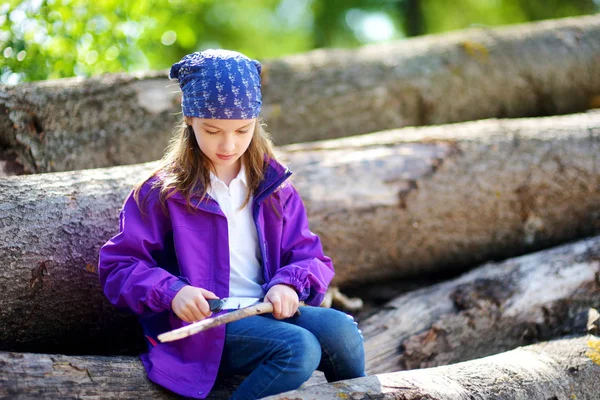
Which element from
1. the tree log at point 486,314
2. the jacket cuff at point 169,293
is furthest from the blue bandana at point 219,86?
the tree log at point 486,314

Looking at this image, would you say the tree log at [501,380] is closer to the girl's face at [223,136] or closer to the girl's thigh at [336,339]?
the girl's thigh at [336,339]

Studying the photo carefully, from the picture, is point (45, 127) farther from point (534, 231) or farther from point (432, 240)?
point (534, 231)

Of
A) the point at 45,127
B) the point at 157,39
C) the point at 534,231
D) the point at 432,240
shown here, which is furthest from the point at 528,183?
the point at 157,39

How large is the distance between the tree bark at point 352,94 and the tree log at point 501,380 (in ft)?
7.43

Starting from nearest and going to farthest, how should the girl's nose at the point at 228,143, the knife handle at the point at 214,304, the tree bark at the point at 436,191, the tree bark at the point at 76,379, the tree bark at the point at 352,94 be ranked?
1. the tree bark at the point at 76,379
2. the knife handle at the point at 214,304
3. the girl's nose at the point at 228,143
4. the tree bark at the point at 436,191
5. the tree bark at the point at 352,94

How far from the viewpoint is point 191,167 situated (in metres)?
2.40

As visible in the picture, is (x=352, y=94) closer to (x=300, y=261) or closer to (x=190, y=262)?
(x=300, y=261)

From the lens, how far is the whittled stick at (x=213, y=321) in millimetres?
1949

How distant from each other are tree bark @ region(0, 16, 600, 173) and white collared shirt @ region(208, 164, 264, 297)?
162 centimetres

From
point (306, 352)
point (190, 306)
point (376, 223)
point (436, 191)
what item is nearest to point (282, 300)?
point (306, 352)

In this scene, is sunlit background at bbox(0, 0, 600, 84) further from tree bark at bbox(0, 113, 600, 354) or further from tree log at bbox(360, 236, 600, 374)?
tree log at bbox(360, 236, 600, 374)

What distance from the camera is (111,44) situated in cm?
489

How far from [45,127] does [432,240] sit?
7.60 feet

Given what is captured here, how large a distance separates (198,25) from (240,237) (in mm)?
5626
